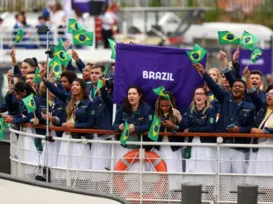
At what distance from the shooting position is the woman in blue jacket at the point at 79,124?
16.7 metres

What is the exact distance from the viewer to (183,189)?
15.6 meters

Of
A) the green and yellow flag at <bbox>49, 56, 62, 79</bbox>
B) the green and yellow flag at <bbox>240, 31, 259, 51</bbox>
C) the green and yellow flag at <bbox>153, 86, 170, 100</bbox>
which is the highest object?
the green and yellow flag at <bbox>240, 31, 259, 51</bbox>

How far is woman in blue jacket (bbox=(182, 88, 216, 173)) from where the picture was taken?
16.3m

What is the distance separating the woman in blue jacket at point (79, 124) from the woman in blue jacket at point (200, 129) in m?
1.30

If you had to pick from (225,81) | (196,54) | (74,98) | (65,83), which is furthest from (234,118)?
(65,83)

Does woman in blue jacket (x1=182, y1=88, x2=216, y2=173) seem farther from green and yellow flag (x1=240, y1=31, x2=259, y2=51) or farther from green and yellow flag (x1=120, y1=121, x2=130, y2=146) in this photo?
green and yellow flag (x1=240, y1=31, x2=259, y2=51)

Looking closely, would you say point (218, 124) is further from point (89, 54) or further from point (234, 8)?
point (234, 8)

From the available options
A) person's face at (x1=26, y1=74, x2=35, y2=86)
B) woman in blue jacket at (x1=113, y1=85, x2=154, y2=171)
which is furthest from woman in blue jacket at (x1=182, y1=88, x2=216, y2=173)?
person's face at (x1=26, y1=74, x2=35, y2=86)

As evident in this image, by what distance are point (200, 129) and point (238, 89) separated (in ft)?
2.33

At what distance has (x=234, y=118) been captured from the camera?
645 inches

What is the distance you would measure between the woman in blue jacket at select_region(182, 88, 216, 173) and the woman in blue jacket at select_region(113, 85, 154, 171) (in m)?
0.50

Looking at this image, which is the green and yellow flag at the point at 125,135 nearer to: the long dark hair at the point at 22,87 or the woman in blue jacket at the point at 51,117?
the woman in blue jacket at the point at 51,117

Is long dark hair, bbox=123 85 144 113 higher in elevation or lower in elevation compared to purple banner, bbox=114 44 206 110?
lower

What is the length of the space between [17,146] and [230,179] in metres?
3.21
